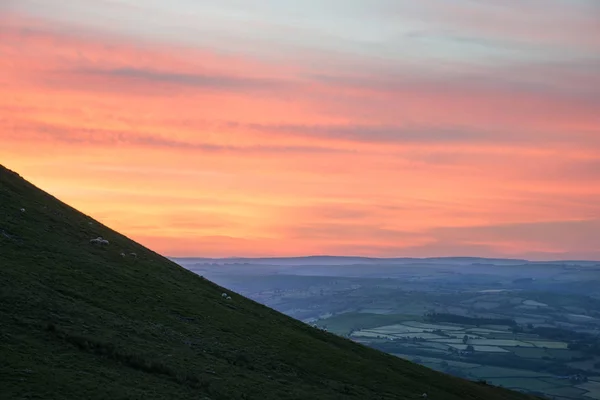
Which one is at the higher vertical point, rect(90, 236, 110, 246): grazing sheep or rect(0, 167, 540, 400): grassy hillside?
rect(90, 236, 110, 246): grazing sheep

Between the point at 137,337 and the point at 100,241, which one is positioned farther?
the point at 100,241

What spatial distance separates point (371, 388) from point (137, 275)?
27.0 metres

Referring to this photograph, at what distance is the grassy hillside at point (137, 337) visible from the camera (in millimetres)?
45062

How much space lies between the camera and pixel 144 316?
205ft

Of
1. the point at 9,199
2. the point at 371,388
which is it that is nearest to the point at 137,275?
the point at 9,199

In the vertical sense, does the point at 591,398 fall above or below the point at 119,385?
below

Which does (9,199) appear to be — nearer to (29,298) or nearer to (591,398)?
(29,298)

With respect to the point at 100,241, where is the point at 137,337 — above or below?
below

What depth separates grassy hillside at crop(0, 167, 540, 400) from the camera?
45.1 m

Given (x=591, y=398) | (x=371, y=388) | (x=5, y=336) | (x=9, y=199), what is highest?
(x=9, y=199)

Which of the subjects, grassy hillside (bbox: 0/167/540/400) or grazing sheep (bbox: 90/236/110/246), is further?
grazing sheep (bbox: 90/236/110/246)

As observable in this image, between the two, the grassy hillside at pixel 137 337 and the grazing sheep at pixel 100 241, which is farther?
the grazing sheep at pixel 100 241

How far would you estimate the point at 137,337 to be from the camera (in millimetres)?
55500

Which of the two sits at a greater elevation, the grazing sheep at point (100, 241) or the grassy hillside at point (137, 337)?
the grazing sheep at point (100, 241)
